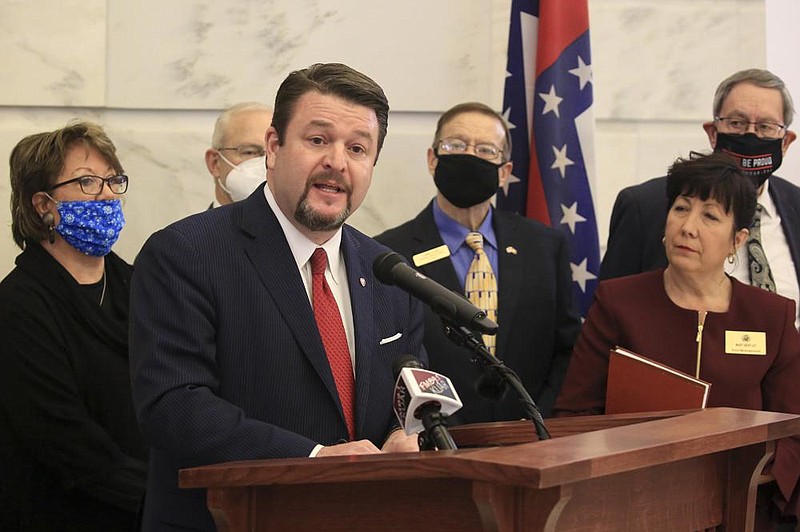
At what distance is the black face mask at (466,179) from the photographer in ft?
13.6

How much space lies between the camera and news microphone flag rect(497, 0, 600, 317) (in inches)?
190

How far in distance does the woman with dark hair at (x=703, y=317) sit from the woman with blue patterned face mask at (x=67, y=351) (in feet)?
4.68

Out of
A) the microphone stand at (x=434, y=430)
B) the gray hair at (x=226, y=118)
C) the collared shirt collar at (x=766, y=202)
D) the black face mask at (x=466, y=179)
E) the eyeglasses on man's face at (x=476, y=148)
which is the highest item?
→ the gray hair at (x=226, y=118)

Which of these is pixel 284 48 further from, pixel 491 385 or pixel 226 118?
pixel 491 385

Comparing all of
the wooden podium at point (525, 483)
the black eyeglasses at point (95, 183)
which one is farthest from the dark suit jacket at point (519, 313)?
the wooden podium at point (525, 483)

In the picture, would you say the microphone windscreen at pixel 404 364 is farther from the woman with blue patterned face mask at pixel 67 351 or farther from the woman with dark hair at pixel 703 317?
the woman with blue patterned face mask at pixel 67 351

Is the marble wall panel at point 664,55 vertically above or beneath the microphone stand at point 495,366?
above

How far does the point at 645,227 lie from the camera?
4227 millimetres

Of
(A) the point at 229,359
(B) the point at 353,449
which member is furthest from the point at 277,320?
(B) the point at 353,449

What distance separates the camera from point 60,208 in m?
3.76

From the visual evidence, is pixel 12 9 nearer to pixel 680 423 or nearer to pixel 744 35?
pixel 744 35

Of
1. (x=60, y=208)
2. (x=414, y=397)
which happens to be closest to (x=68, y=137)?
(x=60, y=208)

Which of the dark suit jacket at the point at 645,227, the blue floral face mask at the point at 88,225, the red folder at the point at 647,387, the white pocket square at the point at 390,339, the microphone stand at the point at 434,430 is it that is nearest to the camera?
the microphone stand at the point at 434,430

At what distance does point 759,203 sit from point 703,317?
Result: 3.21 ft
